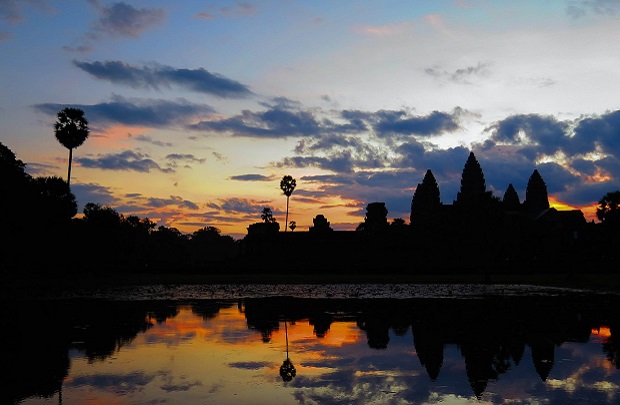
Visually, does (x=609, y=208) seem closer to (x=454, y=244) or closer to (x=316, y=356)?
(x=454, y=244)

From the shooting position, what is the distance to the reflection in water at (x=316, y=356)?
1212 cm

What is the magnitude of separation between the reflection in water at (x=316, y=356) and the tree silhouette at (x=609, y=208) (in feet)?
266

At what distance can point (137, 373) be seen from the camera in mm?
14219

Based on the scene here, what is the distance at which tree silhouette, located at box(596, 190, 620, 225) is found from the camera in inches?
4053

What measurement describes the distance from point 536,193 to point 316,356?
17318 centimetres

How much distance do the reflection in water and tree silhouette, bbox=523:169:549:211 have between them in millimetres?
154481

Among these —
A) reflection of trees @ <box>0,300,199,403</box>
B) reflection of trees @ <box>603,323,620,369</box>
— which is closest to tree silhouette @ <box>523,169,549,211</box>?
reflection of trees @ <box>0,300,199,403</box>

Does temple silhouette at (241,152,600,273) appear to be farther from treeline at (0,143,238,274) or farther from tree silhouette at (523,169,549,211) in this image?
tree silhouette at (523,169,549,211)

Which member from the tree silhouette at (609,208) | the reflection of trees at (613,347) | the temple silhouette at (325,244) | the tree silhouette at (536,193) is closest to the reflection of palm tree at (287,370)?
the reflection of trees at (613,347)

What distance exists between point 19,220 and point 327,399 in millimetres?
52400

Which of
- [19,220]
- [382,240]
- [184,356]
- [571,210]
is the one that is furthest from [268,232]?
[184,356]

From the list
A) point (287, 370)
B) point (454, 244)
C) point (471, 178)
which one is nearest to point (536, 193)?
point (471, 178)

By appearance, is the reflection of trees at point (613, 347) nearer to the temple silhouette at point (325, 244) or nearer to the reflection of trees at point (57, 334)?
the reflection of trees at point (57, 334)

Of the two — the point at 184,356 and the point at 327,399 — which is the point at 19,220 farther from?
the point at 327,399
